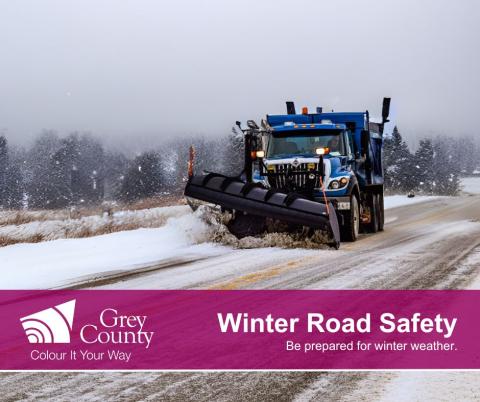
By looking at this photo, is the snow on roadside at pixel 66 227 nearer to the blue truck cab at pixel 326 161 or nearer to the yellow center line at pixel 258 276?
the blue truck cab at pixel 326 161

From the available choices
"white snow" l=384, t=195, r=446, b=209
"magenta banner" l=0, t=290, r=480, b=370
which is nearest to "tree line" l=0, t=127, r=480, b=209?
"white snow" l=384, t=195, r=446, b=209

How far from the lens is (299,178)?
12.0 meters

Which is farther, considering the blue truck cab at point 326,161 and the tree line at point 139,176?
the tree line at point 139,176

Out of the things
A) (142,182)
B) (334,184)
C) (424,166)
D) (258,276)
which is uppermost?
(334,184)

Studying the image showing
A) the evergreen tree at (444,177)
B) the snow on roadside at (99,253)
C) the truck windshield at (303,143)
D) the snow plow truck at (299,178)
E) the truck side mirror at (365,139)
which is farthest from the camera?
the evergreen tree at (444,177)

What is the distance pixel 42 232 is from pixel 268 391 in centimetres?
1130

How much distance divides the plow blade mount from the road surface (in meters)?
0.58

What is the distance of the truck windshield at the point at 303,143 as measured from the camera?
12.7 meters

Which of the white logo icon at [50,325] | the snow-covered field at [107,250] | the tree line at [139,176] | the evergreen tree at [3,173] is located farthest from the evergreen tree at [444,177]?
the white logo icon at [50,325]

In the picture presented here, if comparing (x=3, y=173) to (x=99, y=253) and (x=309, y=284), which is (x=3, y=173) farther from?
(x=309, y=284)

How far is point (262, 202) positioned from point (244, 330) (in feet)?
20.2

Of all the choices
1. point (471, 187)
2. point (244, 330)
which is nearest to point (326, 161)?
point (244, 330)

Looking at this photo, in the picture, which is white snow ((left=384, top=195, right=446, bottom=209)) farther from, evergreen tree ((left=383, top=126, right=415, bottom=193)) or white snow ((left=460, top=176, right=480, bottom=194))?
white snow ((left=460, top=176, right=480, bottom=194))

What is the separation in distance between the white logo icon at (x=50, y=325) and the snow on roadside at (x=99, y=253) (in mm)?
2058
